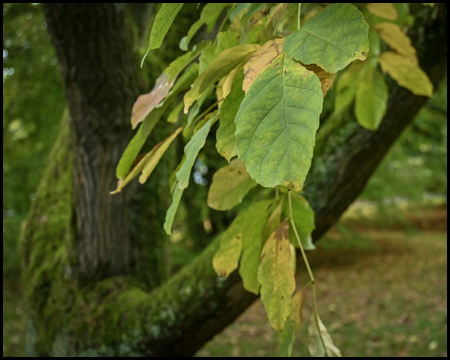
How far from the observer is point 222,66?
395 millimetres

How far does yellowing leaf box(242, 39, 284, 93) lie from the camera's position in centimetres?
35

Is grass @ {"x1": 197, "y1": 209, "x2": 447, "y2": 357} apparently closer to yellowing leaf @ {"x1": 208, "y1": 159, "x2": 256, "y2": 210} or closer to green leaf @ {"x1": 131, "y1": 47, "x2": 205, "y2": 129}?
yellowing leaf @ {"x1": 208, "y1": 159, "x2": 256, "y2": 210}

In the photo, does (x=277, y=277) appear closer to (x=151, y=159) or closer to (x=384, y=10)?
(x=151, y=159)

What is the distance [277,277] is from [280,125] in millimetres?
245

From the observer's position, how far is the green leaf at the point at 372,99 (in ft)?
3.44

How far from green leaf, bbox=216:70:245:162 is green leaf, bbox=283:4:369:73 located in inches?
2.5

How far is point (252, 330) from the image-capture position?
15.4ft

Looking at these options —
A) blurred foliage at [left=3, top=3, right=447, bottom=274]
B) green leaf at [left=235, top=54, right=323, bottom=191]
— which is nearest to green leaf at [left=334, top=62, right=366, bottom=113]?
blurred foliage at [left=3, top=3, right=447, bottom=274]

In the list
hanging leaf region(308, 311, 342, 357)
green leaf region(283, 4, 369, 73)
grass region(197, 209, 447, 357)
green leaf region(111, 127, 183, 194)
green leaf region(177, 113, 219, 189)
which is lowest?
grass region(197, 209, 447, 357)

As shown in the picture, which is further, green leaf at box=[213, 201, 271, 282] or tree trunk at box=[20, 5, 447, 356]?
tree trunk at box=[20, 5, 447, 356]

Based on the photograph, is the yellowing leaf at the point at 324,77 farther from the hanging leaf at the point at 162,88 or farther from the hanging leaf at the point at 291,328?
the hanging leaf at the point at 291,328

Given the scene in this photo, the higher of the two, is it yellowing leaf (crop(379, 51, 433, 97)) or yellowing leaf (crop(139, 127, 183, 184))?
yellowing leaf (crop(139, 127, 183, 184))

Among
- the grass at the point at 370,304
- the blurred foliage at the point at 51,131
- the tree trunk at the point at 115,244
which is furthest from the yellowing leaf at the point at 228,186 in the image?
the grass at the point at 370,304

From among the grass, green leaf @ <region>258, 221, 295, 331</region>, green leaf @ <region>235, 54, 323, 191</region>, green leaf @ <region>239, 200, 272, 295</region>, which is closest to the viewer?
green leaf @ <region>235, 54, 323, 191</region>
